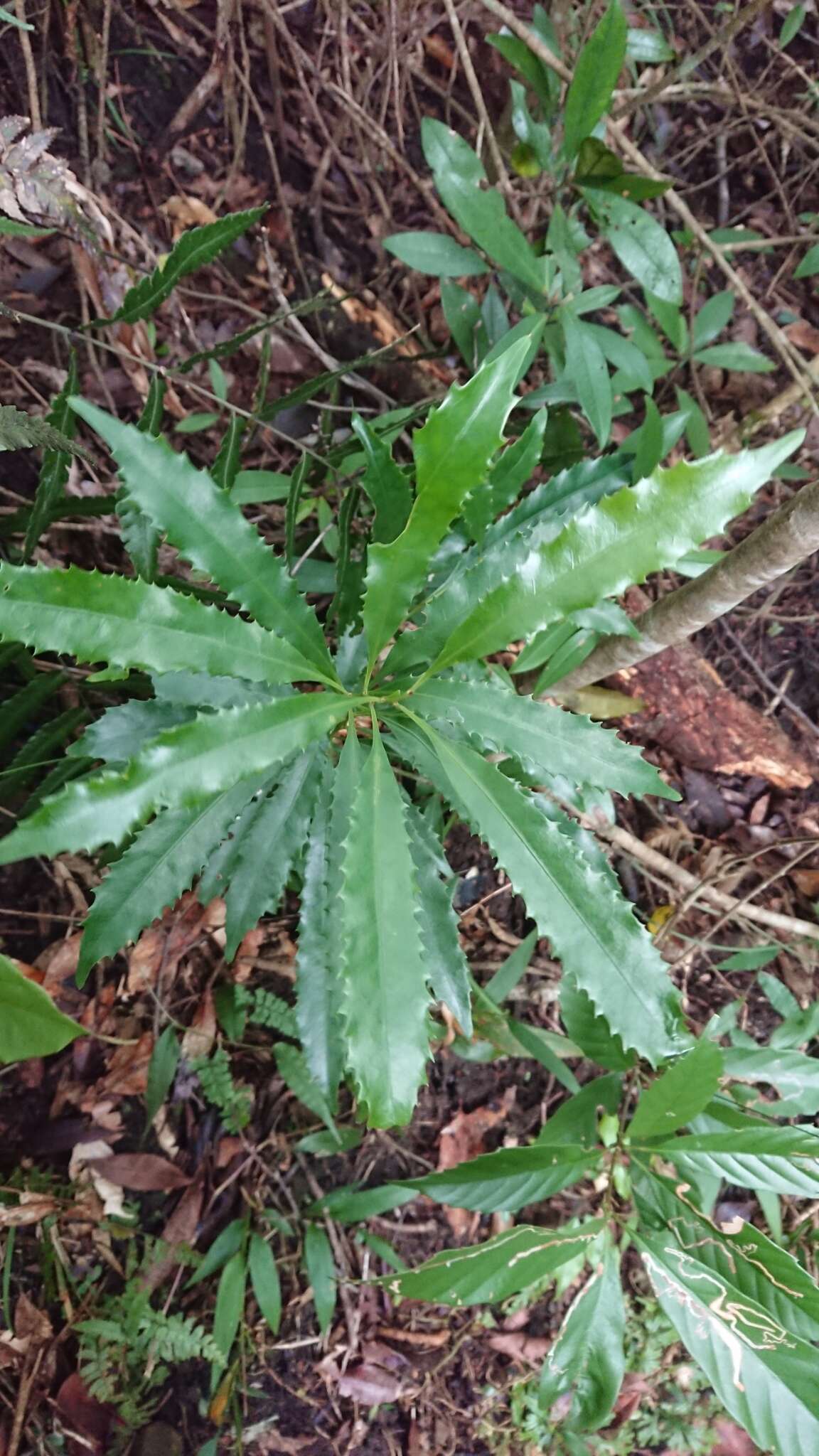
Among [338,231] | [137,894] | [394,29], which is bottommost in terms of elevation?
[137,894]

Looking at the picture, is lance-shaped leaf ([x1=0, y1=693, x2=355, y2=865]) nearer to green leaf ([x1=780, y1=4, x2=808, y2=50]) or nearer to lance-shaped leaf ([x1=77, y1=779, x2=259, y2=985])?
lance-shaped leaf ([x1=77, y1=779, x2=259, y2=985])

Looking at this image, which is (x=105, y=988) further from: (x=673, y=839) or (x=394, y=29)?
(x=394, y=29)

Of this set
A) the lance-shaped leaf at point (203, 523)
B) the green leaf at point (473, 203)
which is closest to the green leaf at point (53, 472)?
the lance-shaped leaf at point (203, 523)

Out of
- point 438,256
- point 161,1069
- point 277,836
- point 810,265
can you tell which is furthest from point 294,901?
point 810,265

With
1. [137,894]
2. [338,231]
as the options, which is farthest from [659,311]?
[137,894]

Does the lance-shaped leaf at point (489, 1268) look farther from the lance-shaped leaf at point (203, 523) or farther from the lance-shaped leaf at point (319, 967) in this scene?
the lance-shaped leaf at point (203, 523)

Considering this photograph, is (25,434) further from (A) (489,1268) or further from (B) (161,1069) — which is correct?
(A) (489,1268)
